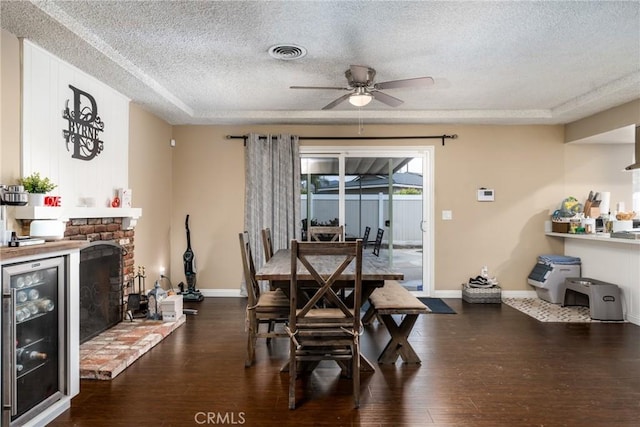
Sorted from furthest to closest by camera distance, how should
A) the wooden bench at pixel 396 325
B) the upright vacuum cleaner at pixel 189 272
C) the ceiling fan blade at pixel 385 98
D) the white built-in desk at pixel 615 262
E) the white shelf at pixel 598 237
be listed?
the upright vacuum cleaner at pixel 189 272
the white built-in desk at pixel 615 262
the white shelf at pixel 598 237
the ceiling fan blade at pixel 385 98
the wooden bench at pixel 396 325

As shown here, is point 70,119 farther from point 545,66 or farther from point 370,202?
point 545,66

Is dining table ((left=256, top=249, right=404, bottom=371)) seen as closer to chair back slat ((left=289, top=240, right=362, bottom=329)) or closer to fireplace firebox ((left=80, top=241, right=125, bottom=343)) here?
chair back slat ((left=289, top=240, right=362, bottom=329))

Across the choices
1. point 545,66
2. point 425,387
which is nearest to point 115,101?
point 425,387

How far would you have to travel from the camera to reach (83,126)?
3.47m

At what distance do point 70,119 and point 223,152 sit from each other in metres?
2.47

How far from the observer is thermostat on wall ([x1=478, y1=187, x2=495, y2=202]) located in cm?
559

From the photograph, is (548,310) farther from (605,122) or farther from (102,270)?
(102,270)

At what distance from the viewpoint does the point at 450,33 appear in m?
2.92

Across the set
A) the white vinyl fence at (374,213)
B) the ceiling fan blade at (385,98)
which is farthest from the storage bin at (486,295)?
the ceiling fan blade at (385,98)

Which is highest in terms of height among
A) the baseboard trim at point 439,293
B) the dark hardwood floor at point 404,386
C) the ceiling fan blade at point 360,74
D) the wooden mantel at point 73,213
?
the ceiling fan blade at point 360,74

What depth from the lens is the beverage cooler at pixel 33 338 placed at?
78.8 inches

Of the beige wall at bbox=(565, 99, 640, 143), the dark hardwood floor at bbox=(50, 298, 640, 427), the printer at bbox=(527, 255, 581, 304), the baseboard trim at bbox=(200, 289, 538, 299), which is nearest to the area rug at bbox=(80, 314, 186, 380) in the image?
the dark hardwood floor at bbox=(50, 298, 640, 427)

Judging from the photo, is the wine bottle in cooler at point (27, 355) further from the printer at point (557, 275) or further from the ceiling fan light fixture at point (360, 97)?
the printer at point (557, 275)

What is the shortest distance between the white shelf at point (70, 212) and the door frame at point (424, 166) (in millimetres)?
2505
